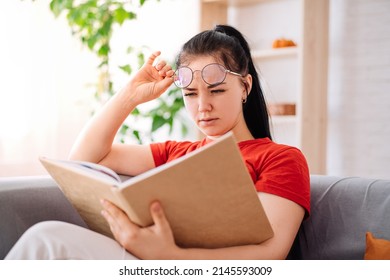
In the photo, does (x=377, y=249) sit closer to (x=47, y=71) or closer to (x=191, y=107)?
(x=191, y=107)

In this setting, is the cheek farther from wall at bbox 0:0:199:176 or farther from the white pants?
wall at bbox 0:0:199:176

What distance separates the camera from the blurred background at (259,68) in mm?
3348

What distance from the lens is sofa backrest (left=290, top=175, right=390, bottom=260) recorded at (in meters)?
1.64

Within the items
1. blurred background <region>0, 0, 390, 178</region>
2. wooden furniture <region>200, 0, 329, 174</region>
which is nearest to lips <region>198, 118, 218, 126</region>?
blurred background <region>0, 0, 390, 178</region>

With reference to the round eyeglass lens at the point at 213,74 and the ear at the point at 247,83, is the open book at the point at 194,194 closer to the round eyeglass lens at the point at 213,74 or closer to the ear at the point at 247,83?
the round eyeglass lens at the point at 213,74

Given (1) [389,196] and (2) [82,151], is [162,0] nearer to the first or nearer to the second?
(2) [82,151]

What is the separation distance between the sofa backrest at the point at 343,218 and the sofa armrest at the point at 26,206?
684 millimetres

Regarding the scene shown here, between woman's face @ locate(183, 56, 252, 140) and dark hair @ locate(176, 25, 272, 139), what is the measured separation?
0.11ft

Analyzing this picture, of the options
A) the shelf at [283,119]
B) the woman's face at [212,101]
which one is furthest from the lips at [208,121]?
the shelf at [283,119]

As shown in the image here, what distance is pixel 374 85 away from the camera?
3.34 m

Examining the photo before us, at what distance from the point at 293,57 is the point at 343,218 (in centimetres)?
212

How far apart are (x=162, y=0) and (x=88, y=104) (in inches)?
38.1

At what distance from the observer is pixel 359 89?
11.1 feet

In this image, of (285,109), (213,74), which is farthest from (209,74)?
(285,109)
